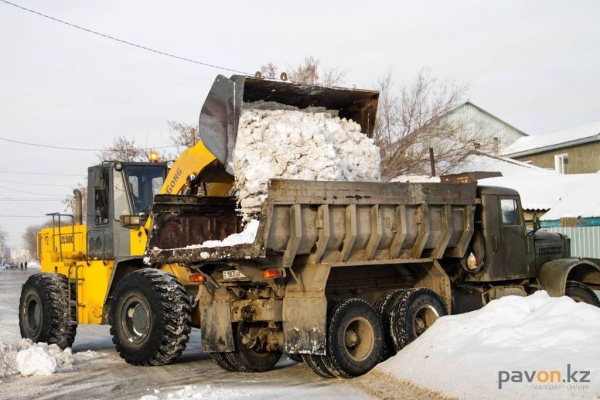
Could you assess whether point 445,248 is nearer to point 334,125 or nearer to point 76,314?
point 334,125

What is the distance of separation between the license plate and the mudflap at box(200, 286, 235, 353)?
390 mm

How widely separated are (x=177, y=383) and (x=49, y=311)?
4.36 metres

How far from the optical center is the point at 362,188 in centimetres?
922

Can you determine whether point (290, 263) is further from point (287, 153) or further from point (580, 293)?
point (580, 293)

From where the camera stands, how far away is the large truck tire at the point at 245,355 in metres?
9.93

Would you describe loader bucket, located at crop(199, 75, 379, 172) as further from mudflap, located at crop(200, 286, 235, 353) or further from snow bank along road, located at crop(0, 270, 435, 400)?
snow bank along road, located at crop(0, 270, 435, 400)

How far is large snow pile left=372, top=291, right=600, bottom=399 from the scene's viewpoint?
6812 mm

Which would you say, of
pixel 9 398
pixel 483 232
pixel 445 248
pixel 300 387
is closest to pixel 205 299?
pixel 300 387

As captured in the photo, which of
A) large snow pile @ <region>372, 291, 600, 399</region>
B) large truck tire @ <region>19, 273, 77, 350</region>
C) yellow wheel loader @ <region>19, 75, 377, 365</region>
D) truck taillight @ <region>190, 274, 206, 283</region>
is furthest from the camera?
large truck tire @ <region>19, 273, 77, 350</region>

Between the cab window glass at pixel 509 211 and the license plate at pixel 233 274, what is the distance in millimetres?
4538

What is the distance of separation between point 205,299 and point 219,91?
9.16ft

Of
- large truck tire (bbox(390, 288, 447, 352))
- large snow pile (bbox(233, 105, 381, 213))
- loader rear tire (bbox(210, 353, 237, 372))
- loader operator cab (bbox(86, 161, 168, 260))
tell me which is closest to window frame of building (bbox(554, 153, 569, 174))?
loader operator cab (bbox(86, 161, 168, 260))

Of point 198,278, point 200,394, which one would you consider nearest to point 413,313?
point 198,278

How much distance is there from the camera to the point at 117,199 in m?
12.1
